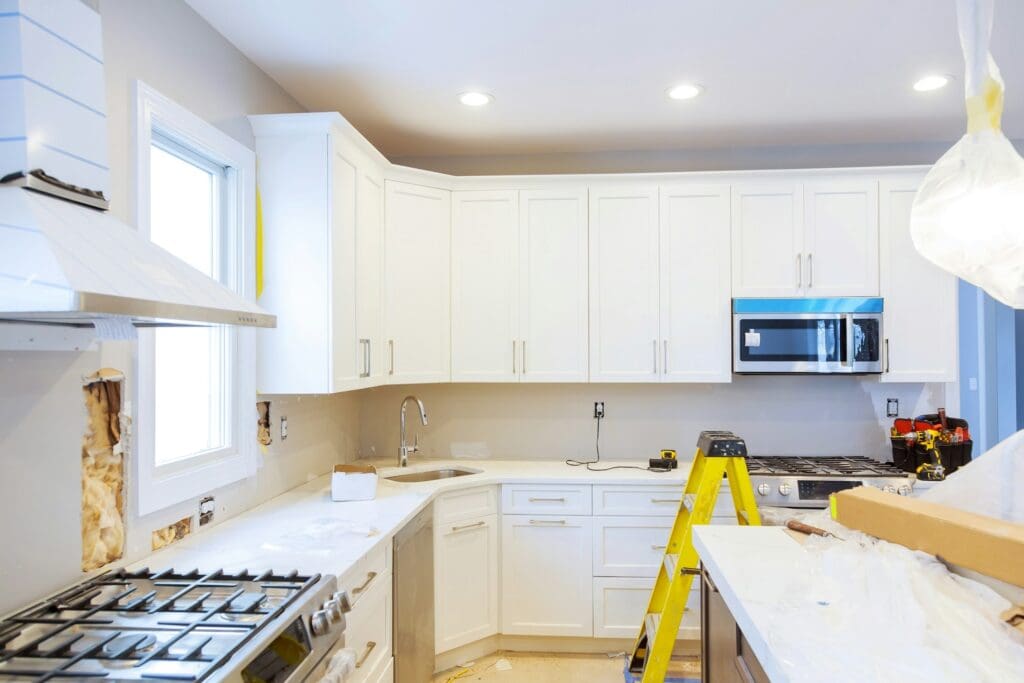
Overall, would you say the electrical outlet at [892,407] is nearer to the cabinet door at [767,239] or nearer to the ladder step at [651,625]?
the cabinet door at [767,239]

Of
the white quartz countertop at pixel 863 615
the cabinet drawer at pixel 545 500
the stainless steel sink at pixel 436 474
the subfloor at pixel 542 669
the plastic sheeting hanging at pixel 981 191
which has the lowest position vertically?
the subfloor at pixel 542 669

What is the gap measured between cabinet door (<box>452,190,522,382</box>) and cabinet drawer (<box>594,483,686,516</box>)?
0.80 metres

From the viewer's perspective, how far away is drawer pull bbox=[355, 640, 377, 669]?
1894mm

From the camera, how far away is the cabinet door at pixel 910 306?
3.25 metres

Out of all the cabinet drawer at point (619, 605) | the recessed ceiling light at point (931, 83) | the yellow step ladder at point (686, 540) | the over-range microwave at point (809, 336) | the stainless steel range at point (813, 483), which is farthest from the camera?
the over-range microwave at point (809, 336)

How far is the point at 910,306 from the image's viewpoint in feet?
10.7

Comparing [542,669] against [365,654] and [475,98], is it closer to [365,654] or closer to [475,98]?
[365,654]

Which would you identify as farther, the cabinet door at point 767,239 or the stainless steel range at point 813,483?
the cabinet door at point 767,239

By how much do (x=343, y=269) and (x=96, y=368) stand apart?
43.9 inches

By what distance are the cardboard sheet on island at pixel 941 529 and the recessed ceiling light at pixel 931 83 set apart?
201 centimetres

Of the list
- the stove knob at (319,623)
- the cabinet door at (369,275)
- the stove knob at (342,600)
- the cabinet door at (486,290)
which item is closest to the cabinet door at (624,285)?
the cabinet door at (486,290)

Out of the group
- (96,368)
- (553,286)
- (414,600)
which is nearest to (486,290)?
(553,286)

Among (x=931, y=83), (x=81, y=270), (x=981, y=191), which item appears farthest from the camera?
(x=931, y=83)

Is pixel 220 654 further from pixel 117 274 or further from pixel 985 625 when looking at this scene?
pixel 985 625
